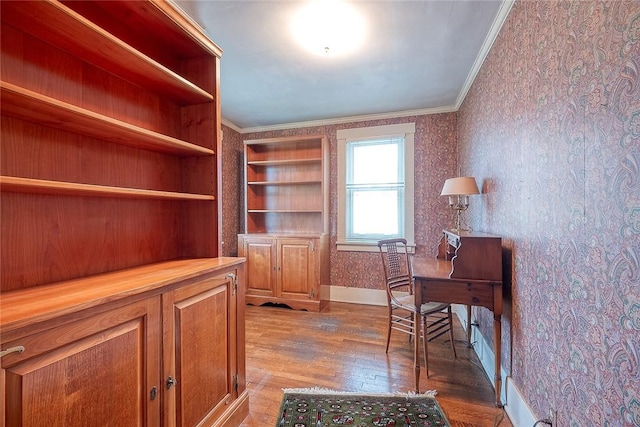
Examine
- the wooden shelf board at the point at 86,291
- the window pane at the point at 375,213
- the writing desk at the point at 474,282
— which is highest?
the window pane at the point at 375,213

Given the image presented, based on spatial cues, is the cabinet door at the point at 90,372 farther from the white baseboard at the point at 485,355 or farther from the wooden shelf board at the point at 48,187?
the white baseboard at the point at 485,355

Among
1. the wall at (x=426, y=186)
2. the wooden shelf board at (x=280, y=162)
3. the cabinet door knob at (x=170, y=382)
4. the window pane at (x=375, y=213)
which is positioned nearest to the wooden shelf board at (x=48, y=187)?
the cabinet door knob at (x=170, y=382)

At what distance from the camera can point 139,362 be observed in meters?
1.11

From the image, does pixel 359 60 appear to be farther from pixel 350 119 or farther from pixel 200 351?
pixel 200 351

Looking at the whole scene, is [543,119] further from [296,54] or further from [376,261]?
[376,261]

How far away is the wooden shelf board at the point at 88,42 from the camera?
1014 millimetres

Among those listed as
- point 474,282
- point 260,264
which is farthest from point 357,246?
point 474,282

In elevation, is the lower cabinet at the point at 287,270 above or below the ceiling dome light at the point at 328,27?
below

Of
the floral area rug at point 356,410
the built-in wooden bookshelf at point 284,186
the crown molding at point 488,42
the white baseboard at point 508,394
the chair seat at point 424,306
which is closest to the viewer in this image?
the white baseboard at point 508,394

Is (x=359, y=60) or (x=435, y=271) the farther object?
(x=359, y=60)

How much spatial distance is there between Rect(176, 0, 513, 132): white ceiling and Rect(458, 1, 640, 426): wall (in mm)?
401

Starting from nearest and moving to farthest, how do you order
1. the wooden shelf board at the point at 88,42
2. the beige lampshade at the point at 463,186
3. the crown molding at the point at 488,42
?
the wooden shelf board at the point at 88,42, the crown molding at the point at 488,42, the beige lampshade at the point at 463,186

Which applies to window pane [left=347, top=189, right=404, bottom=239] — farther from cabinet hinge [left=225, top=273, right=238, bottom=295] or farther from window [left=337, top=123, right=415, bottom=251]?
cabinet hinge [left=225, top=273, right=238, bottom=295]

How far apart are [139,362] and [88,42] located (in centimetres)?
135
